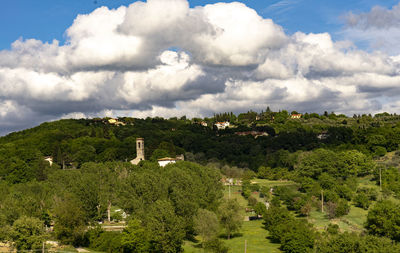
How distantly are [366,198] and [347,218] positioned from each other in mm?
8739

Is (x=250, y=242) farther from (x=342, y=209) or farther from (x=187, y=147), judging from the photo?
(x=187, y=147)

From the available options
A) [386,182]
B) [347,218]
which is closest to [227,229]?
[347,218]

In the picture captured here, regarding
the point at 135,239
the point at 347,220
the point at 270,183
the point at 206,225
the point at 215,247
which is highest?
the point at 270,183

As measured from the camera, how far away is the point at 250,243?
58.4m

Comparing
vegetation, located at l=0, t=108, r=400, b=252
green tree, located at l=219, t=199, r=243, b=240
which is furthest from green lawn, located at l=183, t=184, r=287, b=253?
green tree, located at l=219, t=199, r=243, b=240

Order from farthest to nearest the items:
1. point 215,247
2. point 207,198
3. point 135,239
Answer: point 207,198 < point 215,247 < point 135,239

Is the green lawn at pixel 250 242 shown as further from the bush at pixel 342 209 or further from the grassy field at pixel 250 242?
the bush at pixel 342 209

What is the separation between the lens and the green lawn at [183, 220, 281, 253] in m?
54.5

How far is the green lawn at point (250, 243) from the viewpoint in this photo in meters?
54.5

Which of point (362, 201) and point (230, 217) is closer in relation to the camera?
point (230, 217)

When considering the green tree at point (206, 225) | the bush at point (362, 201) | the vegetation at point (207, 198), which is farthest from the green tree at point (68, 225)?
the bush at point (362, 201)

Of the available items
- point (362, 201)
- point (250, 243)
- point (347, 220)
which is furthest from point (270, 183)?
point (250, 243)

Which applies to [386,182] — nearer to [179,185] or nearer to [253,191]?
[253,191]

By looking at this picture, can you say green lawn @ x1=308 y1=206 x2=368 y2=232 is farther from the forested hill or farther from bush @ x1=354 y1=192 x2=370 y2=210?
the forested hill
